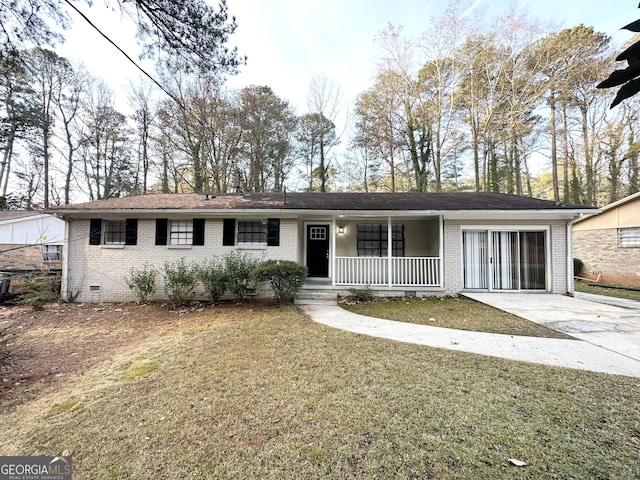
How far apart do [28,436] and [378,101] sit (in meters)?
20.0

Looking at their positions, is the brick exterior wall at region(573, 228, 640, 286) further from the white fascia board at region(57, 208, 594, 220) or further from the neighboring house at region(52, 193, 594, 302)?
the white fascia board at region(57, 208, 594, 220)

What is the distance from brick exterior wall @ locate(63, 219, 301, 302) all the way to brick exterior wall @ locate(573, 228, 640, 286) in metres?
13.9

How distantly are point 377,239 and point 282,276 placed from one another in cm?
438

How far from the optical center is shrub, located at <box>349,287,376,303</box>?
8086 mm

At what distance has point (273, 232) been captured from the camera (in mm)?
8539

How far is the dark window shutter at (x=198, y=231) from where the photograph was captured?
859 cm

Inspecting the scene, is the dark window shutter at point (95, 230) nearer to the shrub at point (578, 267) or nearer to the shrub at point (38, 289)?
the shrub at point (38, 289)

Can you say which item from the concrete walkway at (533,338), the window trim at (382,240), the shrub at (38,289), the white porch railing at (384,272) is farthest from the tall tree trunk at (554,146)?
the shrub at (38,289)

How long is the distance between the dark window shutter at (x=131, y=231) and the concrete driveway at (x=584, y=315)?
415 inches

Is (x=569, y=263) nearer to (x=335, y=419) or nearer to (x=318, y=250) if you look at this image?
(x=318, y=250)

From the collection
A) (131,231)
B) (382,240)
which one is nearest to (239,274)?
(131,231)

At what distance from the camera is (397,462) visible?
1.99 m

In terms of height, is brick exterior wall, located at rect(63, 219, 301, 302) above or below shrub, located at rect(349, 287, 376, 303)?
above

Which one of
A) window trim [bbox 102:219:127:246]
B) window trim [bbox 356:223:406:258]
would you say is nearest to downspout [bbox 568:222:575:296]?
window trim [bbox 356:223:406:258]
